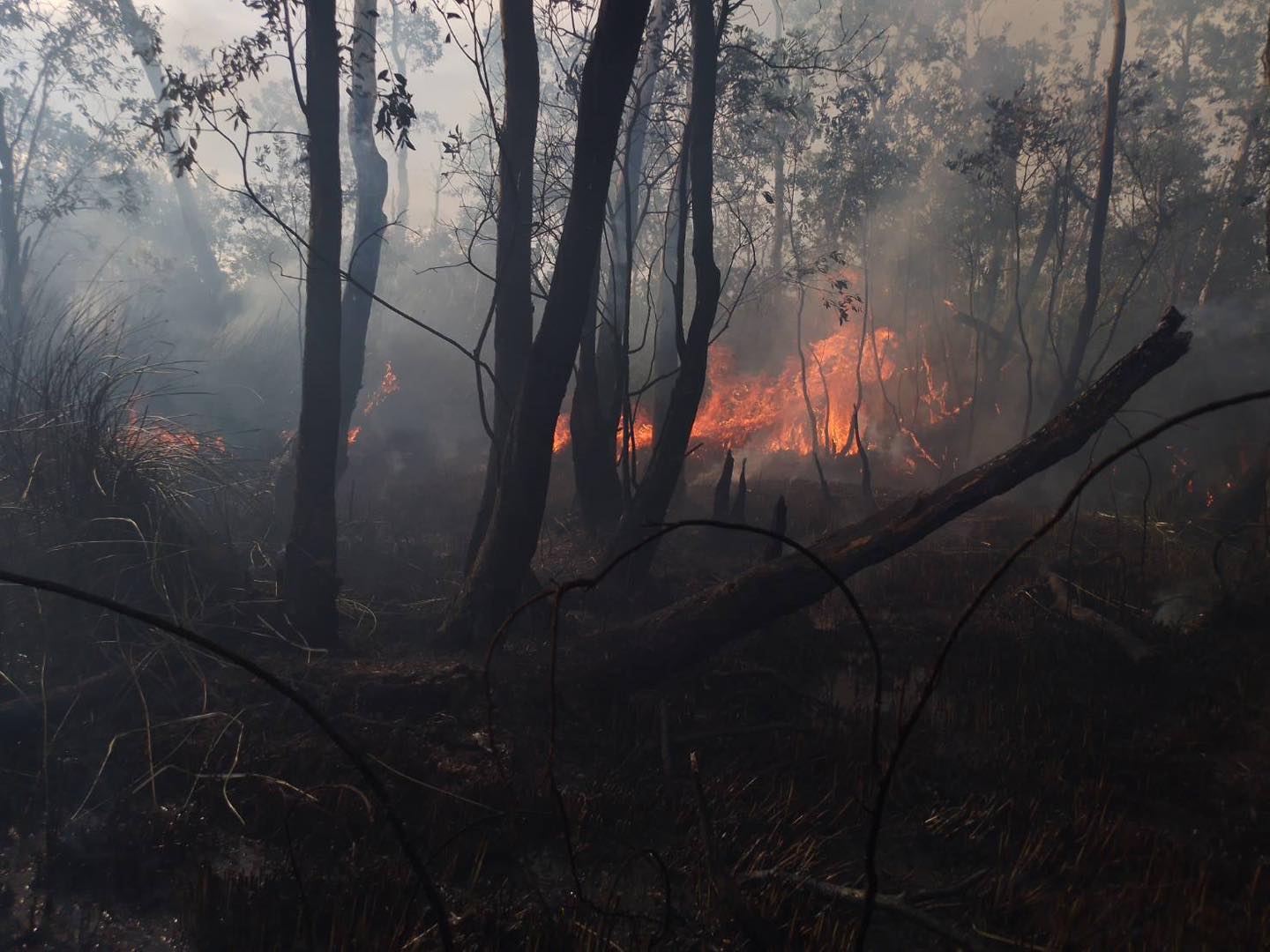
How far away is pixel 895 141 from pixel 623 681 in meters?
29.3

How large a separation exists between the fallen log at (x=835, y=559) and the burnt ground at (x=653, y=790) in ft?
1.20

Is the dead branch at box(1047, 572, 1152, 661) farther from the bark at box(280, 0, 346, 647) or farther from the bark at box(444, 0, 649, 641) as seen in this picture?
the bark at box(280, 0, 346, 647)

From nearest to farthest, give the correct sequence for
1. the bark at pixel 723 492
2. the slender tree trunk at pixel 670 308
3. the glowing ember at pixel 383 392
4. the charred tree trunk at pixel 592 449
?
the slender tree trunk at pixel 670 308, the charred tree trunk at pixel 592 449, the bark at pixel 723 492, the glowing ember at pixel 383 392

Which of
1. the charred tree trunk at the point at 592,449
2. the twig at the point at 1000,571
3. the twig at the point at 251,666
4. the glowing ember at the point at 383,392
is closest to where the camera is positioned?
the twig at the point at 1000,571

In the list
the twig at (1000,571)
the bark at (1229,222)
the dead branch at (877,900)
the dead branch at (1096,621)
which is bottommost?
the dead branch at (877,900)

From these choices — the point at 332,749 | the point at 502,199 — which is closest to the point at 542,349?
the point at 502,199

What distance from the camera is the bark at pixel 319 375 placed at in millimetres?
7000

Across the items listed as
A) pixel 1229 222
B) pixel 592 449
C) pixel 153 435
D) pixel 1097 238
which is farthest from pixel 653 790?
pixel 1229 222

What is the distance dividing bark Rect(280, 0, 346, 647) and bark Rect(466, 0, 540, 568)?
4.80 feet

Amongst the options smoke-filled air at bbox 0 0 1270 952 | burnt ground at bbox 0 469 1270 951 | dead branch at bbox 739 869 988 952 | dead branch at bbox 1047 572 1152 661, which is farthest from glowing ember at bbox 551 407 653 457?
dead branch at bbox 739 869 988 952

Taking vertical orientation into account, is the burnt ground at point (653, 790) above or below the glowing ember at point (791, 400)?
below

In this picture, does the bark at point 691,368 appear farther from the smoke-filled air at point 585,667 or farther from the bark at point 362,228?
the bark at point 362,228

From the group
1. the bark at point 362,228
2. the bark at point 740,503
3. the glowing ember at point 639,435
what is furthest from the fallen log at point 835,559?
the glowing ember at point 639,435

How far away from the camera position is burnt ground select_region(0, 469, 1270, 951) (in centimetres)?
369
